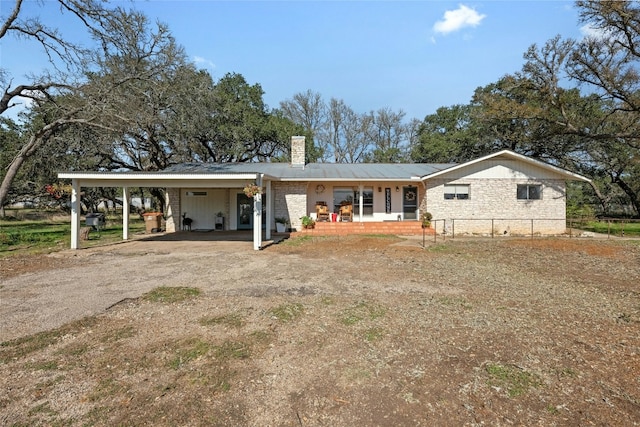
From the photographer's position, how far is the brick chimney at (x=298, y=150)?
17719 mm

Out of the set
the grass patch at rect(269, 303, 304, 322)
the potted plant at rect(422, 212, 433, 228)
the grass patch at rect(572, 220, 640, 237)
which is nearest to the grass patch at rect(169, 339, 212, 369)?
the grass patch at rect(269, 303, 304, 322)

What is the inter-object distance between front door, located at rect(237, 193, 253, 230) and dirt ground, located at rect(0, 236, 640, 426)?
31.3 ft

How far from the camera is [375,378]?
3.03 m

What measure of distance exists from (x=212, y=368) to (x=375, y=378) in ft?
5.33

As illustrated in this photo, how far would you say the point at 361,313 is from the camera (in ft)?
15.6

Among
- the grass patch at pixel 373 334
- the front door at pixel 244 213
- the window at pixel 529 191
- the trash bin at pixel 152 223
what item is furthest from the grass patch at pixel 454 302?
the trash bin at pixel 152 223

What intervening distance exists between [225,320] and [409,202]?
45.0ft

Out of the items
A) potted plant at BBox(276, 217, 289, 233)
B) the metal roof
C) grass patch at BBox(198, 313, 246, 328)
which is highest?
the metal roof

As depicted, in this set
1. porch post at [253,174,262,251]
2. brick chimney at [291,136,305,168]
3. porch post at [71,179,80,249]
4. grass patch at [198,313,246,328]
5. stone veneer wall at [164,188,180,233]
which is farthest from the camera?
brick chimney at [291,136,305,168]

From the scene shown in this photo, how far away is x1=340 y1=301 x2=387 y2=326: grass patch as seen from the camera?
448 centimetres

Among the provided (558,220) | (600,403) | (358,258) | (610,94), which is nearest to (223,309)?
(600,403)

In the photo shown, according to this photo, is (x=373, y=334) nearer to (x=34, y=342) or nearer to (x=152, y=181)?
(x=34, y=342)

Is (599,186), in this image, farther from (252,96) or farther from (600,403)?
(600,403)

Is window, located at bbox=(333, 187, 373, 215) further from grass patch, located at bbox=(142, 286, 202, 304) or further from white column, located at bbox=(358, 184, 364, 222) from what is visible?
grass patch, located at bbox=(142, 286, 202, 304)
